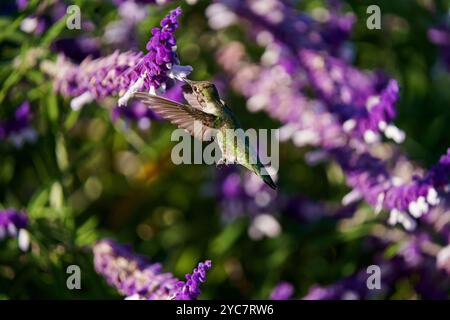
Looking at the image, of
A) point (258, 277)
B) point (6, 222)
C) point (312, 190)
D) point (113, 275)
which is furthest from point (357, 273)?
point (6, 222)

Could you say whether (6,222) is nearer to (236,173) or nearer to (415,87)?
(236,173)

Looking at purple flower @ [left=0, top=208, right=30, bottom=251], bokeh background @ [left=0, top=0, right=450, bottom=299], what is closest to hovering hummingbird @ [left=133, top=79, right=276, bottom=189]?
bokeh background @ [left=0, top=0, right=450, bottom=299]

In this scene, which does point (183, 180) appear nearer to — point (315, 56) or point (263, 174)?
point (315, 56)

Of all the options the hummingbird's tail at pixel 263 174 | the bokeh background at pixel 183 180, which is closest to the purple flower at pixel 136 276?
the bokeh background at pixel 183 180

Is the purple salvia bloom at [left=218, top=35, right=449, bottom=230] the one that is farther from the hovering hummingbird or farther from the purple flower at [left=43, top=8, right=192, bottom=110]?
the purple flower at [left=43, top=8, right=192, bottom=110]

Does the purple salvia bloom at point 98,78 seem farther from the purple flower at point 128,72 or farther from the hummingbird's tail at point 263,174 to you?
the hummingbird's tail at point 263,174

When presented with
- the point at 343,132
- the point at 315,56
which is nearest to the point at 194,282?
the point at 343,132

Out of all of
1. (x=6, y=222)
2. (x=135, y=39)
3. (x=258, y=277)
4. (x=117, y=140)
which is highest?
(x=135, y=39)
